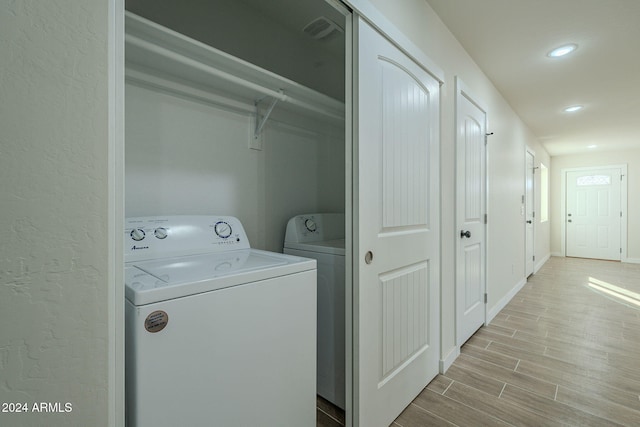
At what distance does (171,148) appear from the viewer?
138 centimetres

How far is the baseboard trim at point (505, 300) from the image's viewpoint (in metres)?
2.87

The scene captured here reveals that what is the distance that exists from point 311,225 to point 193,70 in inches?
40.7

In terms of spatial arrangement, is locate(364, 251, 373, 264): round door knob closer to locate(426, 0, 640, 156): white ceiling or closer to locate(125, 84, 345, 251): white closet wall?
locate(125, 84, 345, 251): white closet wall

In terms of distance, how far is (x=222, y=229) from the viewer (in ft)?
4.69

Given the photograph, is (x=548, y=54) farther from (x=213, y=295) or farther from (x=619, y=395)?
(x=213, y=295)

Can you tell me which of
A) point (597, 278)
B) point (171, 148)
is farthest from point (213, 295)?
point (597, 278)

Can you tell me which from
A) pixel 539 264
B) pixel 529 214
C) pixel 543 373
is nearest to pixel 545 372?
pixel 543 373

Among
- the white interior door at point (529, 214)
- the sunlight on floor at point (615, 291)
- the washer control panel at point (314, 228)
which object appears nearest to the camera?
the washer control panel at point (314, 228)

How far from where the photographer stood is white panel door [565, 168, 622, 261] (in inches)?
240

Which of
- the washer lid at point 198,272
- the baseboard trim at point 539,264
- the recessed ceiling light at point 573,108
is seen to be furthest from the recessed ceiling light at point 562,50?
the baseboard trim at point 539,264

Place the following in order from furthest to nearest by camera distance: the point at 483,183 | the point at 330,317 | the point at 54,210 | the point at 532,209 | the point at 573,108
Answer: the point at 532,209 < the point at 573,108 < the point at 483,183 < the point at 330,317 < the point at 54,210

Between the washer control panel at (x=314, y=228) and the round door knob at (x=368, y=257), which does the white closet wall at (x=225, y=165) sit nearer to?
the washer control panel at (x=314, y=228)

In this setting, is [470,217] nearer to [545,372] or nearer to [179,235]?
[545,372]

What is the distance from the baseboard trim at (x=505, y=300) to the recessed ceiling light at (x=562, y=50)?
7.64ft
